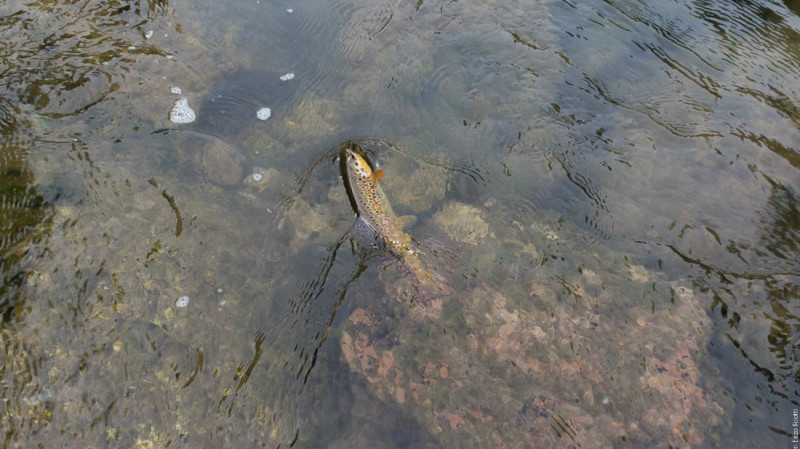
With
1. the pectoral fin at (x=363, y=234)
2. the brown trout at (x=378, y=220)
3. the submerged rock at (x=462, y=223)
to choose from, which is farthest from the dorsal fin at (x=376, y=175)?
the submerged rock at (x=462, y=223)

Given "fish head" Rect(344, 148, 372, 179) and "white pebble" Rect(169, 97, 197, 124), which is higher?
"fish head" Rect(344, 148, 372, 179)

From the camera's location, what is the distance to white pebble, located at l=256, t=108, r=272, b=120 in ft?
16.1

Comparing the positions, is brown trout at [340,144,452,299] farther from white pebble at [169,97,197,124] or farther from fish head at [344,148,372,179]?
white pebble at [169,97,197,124]

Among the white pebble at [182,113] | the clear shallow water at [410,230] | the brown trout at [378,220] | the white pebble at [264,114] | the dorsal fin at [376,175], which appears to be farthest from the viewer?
the white pebble at [264,114]

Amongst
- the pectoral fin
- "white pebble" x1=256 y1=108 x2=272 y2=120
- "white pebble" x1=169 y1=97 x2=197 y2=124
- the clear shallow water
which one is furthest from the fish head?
"white pebble" x1=169 y1=97 x2=197 y2=124

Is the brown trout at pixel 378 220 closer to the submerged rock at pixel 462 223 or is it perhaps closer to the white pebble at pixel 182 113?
the submerged rock at pixel 462 223

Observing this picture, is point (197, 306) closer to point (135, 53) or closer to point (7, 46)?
point (135, 53)

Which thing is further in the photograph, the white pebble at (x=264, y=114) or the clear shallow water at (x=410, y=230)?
the white pebble at (x=264, y=114)

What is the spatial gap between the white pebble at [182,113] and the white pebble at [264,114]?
0.69 m

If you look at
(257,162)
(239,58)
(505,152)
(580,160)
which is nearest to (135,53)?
(239,58)

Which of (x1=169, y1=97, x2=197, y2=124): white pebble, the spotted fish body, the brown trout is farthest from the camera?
(x1=169, y1=97, x2=197, y2=124): white pebble

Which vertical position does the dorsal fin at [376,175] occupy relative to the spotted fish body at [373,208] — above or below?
above

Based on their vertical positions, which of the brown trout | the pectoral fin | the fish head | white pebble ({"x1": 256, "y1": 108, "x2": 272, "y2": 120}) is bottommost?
the pectoral fin

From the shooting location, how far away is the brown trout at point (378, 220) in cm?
376
